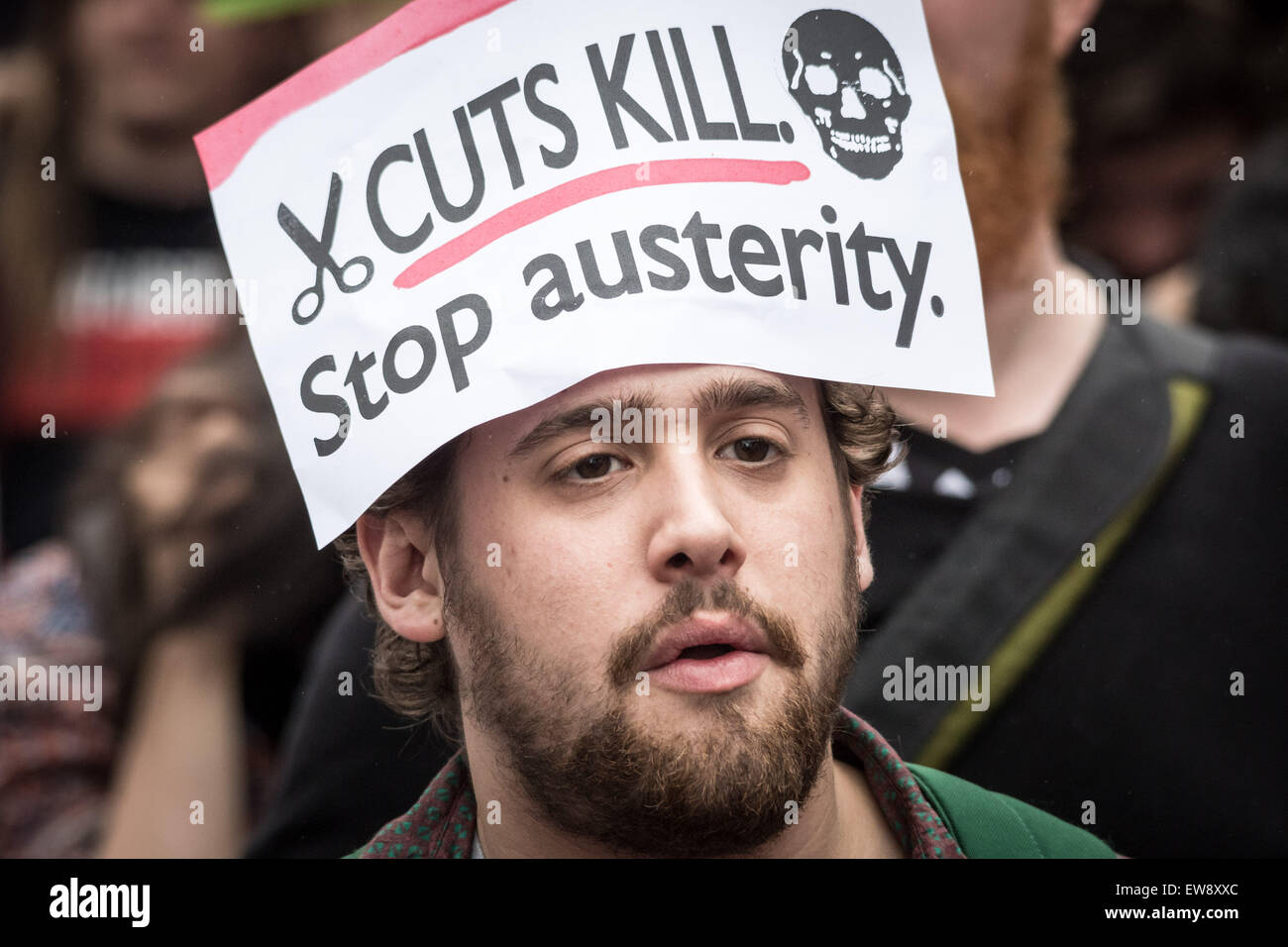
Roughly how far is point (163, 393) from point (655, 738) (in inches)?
48.3

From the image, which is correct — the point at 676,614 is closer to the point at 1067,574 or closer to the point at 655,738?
the point at 655,738

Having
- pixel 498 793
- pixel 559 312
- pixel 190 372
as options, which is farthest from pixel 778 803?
pixel 190 372

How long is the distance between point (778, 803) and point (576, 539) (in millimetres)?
443

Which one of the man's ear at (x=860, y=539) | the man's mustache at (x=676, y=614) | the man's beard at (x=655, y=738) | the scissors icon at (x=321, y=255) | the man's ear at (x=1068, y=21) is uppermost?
the man's ear at (x=1068, y=21)

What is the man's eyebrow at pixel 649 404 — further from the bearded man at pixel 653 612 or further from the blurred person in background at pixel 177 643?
the blurred person in background at pixel 177 643

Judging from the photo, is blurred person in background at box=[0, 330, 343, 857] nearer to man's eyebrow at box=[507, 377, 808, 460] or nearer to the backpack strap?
man's eyebrow at box=[507, 377, 808, 460]

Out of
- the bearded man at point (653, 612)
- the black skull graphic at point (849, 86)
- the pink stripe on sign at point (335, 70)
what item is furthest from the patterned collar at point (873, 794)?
the pink stripe on sign at point (335, 70)

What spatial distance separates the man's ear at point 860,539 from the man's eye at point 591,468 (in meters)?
0.40

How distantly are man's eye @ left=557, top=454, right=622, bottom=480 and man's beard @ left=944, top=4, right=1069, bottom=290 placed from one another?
711 mm

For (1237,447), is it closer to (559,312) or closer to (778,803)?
(778,803)

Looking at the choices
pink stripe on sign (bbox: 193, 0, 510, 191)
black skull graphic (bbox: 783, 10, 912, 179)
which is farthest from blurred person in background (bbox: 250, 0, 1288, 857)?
pink stripe on sign (bbox: 193, 0, 510, 191)

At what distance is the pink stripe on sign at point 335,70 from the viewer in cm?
222

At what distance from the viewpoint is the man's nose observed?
1965mm

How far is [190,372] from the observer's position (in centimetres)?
270
